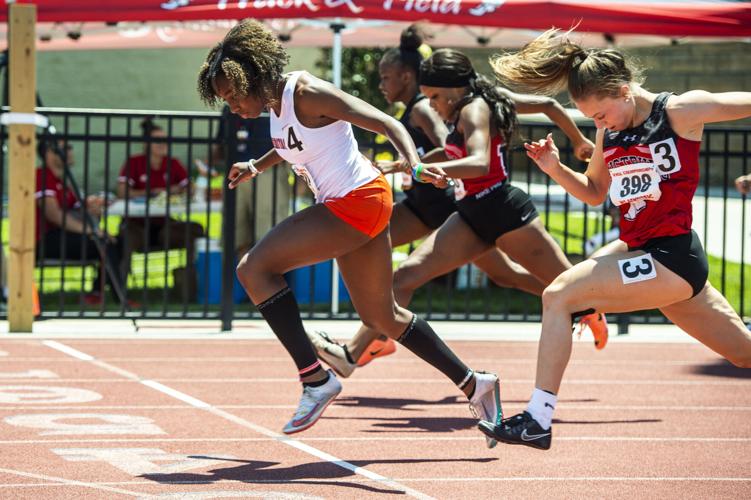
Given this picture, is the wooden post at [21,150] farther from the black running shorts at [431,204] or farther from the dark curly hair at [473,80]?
the dark curly hair at [473,80]

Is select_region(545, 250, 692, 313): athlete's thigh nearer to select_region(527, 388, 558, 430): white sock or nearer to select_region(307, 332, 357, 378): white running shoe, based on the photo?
select_region(527, 388, 558, 430): white sock

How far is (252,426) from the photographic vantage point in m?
6.56

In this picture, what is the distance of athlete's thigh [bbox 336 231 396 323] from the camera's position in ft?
→ 19.4

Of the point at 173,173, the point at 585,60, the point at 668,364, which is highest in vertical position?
the point at 585,60

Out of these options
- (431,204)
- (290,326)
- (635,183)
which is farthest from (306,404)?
(431,204)

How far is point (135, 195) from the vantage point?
13438mm

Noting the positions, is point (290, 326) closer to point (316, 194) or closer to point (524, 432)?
point (316, 194)

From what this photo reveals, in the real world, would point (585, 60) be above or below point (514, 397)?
above

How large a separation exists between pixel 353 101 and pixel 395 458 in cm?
158

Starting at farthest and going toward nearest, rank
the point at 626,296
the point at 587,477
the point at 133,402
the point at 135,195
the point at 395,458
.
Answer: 1. the point at 135,195
2. the point at 133,402
3. the point at 395,458
4. the point at 587,477
5. the point at 626,296

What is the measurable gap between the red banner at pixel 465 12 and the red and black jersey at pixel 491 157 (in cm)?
418

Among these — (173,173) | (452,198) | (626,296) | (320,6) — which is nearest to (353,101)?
(626,296)

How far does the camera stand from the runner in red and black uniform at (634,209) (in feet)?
16.5

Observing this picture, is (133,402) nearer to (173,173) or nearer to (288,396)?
(288,396)
